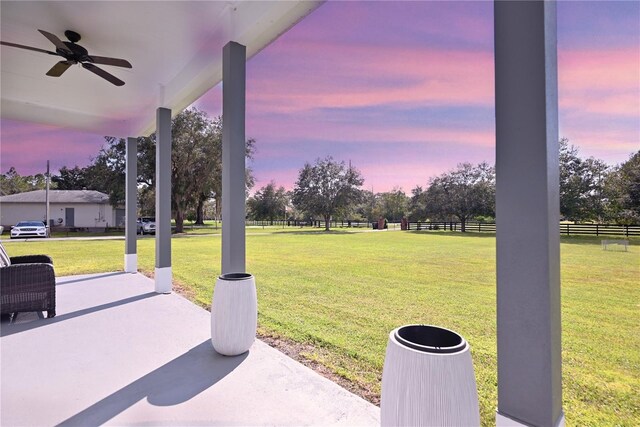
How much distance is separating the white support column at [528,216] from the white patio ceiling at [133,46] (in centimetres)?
193

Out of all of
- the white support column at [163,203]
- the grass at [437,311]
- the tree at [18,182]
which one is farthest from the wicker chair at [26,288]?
the tree at [18,182]

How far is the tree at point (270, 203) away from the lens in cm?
4328

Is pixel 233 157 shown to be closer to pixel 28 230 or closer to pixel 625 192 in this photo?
pixel 28 230

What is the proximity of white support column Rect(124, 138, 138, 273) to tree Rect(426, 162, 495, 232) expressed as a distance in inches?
887

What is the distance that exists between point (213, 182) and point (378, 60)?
44.3ft

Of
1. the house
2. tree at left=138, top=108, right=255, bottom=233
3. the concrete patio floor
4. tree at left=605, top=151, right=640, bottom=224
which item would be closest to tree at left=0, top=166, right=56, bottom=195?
the house

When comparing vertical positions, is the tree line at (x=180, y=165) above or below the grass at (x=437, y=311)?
above

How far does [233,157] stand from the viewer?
3094 millimetres

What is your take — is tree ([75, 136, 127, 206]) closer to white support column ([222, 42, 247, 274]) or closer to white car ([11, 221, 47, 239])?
white car ([11, 221, 47, 239])

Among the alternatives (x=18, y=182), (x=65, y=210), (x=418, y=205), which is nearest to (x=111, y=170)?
(x=65, y=210)

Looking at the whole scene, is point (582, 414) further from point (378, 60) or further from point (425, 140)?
point (425, 140)

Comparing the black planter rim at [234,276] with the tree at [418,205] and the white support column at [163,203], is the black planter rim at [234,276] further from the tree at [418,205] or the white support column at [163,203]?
the tree at [418,205]

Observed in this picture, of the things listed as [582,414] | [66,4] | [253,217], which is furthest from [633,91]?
[253,217]

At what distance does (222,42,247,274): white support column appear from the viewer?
3.09m
